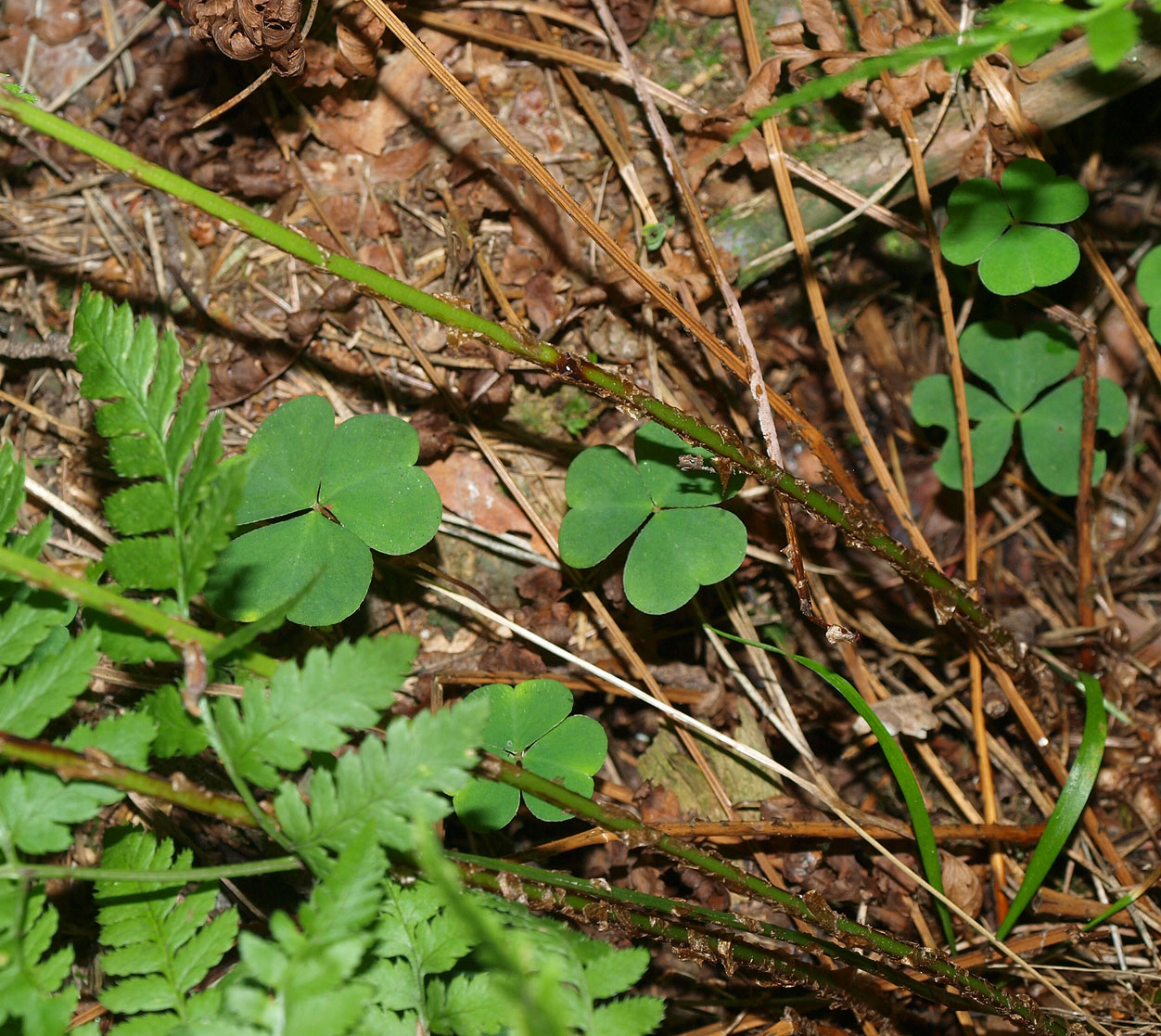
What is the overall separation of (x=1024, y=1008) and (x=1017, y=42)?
183cm

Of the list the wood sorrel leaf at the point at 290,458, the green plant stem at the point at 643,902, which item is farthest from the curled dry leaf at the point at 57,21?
the green plant stem at the point at 643,902

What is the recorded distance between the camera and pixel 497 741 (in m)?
2.05

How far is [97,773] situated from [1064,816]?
2079 millimetres

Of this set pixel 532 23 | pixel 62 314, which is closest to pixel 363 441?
pixel 62 314

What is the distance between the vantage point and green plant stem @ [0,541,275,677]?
1.30 meters

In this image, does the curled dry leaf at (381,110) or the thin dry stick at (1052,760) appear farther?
the curled dry leaf at (381,110)

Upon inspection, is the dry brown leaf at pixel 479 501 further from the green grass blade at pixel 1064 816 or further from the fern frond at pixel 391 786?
the green grass blade at pixel 1064 816

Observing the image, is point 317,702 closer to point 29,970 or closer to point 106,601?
point 106,601

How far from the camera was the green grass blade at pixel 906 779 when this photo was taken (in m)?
1.94

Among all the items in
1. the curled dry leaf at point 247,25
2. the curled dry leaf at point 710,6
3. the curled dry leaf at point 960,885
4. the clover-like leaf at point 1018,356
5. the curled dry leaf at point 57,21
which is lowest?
the curled dry leaf at point 960,885

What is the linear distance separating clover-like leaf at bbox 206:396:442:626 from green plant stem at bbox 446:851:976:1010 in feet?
2.16

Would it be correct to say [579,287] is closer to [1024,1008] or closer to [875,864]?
[875,864]

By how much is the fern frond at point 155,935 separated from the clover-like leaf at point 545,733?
0.69m

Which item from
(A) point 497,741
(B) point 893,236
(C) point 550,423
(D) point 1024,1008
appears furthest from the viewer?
(B) point 893,236
